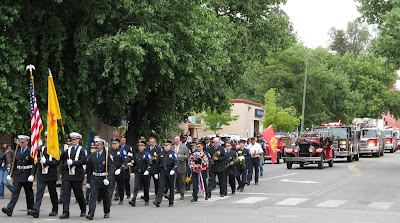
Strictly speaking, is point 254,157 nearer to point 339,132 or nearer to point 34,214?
point 34,214

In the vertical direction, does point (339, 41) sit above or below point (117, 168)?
above

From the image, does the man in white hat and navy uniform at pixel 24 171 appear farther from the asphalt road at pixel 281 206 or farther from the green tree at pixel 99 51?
the green tree at pixel 99 51

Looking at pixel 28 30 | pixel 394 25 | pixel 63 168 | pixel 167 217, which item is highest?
pixel 394 25

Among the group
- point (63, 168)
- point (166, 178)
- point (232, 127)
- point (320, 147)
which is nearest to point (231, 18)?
point (320, 147)

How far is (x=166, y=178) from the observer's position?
58.1ft

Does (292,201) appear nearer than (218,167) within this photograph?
Yes

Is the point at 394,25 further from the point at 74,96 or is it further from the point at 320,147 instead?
the point at 74,96

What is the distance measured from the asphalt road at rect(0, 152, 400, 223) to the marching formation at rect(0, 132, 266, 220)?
39cm

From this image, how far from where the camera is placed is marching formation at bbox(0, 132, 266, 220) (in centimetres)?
1430

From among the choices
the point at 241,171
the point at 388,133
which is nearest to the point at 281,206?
the point at 241,171

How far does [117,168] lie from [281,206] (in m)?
4.63

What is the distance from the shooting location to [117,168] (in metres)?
17.7

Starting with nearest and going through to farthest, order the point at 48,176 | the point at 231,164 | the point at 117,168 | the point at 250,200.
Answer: the point at 48,176 < the point at 117,168 < the point at 250,200 < the point at 231,164

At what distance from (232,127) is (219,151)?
44911mm
